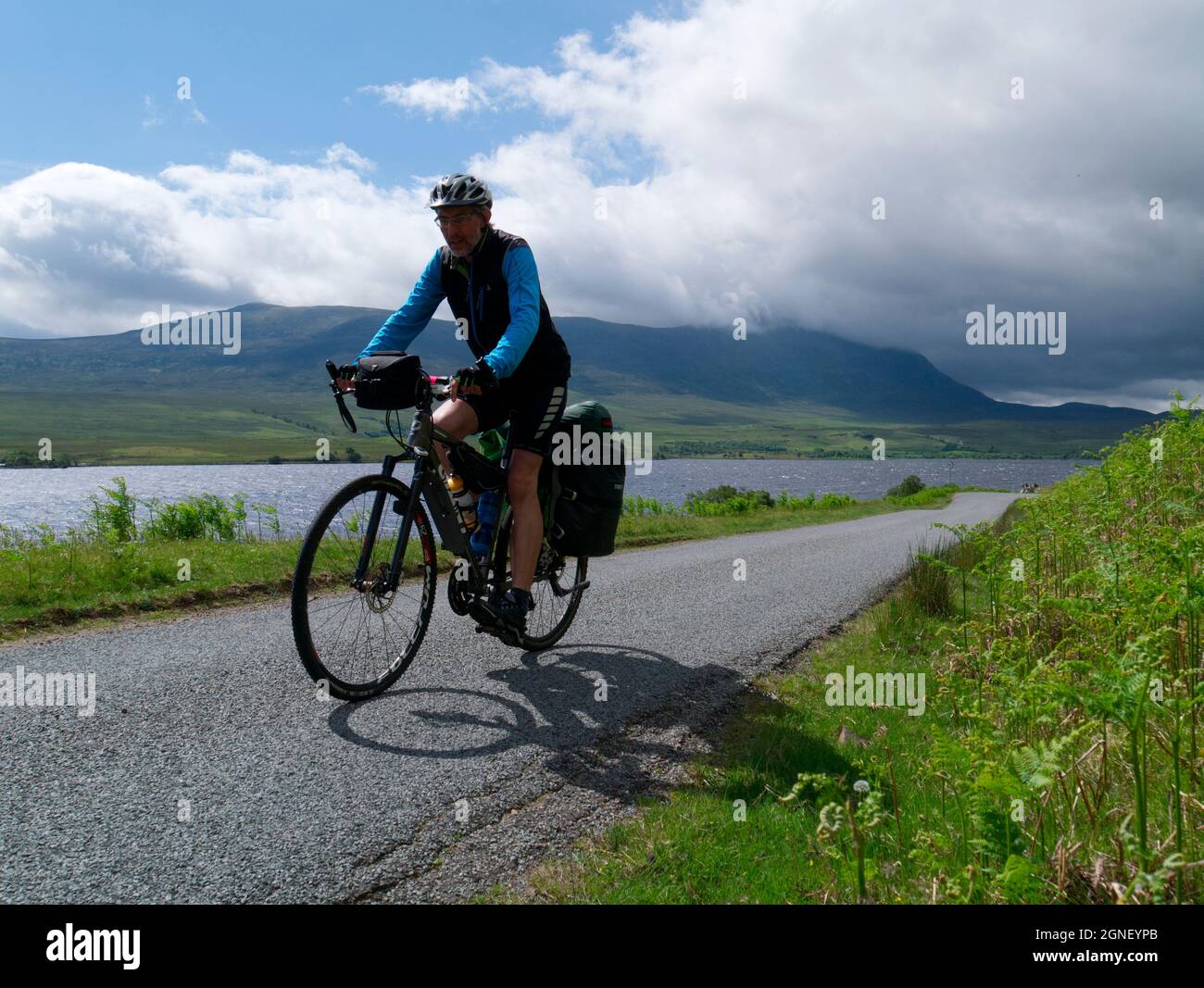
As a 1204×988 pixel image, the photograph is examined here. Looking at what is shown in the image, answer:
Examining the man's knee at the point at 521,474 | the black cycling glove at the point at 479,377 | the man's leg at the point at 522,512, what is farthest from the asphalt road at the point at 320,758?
the black cycling glove at the point at 479,377

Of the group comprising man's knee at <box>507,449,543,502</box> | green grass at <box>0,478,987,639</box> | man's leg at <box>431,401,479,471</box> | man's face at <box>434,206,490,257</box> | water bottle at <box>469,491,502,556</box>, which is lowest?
green grass at <box>0,478,987,639</box>

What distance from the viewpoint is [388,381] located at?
14.4 feet

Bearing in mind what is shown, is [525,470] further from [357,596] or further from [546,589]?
[546,589]

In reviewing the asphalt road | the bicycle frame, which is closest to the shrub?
the asphalt road

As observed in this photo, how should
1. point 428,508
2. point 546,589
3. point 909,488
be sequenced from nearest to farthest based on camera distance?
point 428,508
point 546,589
point 909,488

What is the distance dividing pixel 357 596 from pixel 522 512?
3.67 ft

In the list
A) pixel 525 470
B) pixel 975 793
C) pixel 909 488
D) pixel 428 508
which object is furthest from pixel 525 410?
pixel 909 488

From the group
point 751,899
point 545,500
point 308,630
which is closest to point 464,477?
point 545,500

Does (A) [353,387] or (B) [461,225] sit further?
(B) [461,225]

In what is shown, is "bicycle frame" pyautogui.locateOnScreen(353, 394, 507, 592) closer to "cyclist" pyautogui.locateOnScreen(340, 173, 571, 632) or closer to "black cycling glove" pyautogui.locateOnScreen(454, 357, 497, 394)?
"cyclist" pyautogui.locateOnScreen(340, 173, 571, 632)

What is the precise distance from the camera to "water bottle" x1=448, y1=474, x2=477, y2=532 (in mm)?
5102

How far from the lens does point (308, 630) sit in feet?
13.7

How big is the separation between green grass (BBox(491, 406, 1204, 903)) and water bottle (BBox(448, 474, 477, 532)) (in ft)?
6.52
